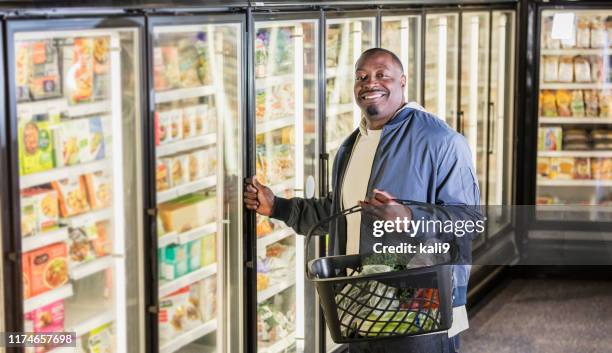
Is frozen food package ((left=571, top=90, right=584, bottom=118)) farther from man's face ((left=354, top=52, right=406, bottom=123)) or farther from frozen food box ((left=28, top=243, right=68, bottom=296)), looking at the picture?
frozen food box ((left=28, top=243, right=68, bottom=296))

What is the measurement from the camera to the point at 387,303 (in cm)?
291

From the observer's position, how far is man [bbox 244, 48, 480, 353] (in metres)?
3.52

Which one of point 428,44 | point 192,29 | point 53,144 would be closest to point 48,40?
point 53,144

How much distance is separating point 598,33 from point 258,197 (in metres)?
4.39

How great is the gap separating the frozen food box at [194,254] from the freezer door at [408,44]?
79.7 inches

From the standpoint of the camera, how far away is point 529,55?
23.9ft

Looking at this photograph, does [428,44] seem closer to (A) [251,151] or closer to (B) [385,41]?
(B) [385,41]

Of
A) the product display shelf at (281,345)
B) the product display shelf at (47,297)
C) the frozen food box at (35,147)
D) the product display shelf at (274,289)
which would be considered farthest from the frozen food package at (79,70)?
the product display shelf at (281,345)

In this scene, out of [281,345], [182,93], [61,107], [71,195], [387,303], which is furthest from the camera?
[281,345]

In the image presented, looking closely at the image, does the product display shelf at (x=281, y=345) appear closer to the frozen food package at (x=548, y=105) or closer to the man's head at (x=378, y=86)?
the man's head at (x=378, y=86)

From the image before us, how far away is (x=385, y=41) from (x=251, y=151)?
1.95m

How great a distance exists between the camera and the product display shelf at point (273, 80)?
14.4ft

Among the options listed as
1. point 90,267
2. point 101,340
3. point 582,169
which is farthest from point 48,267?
point 582,169

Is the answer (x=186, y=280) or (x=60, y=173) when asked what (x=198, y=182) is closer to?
(x=186, y=280)
